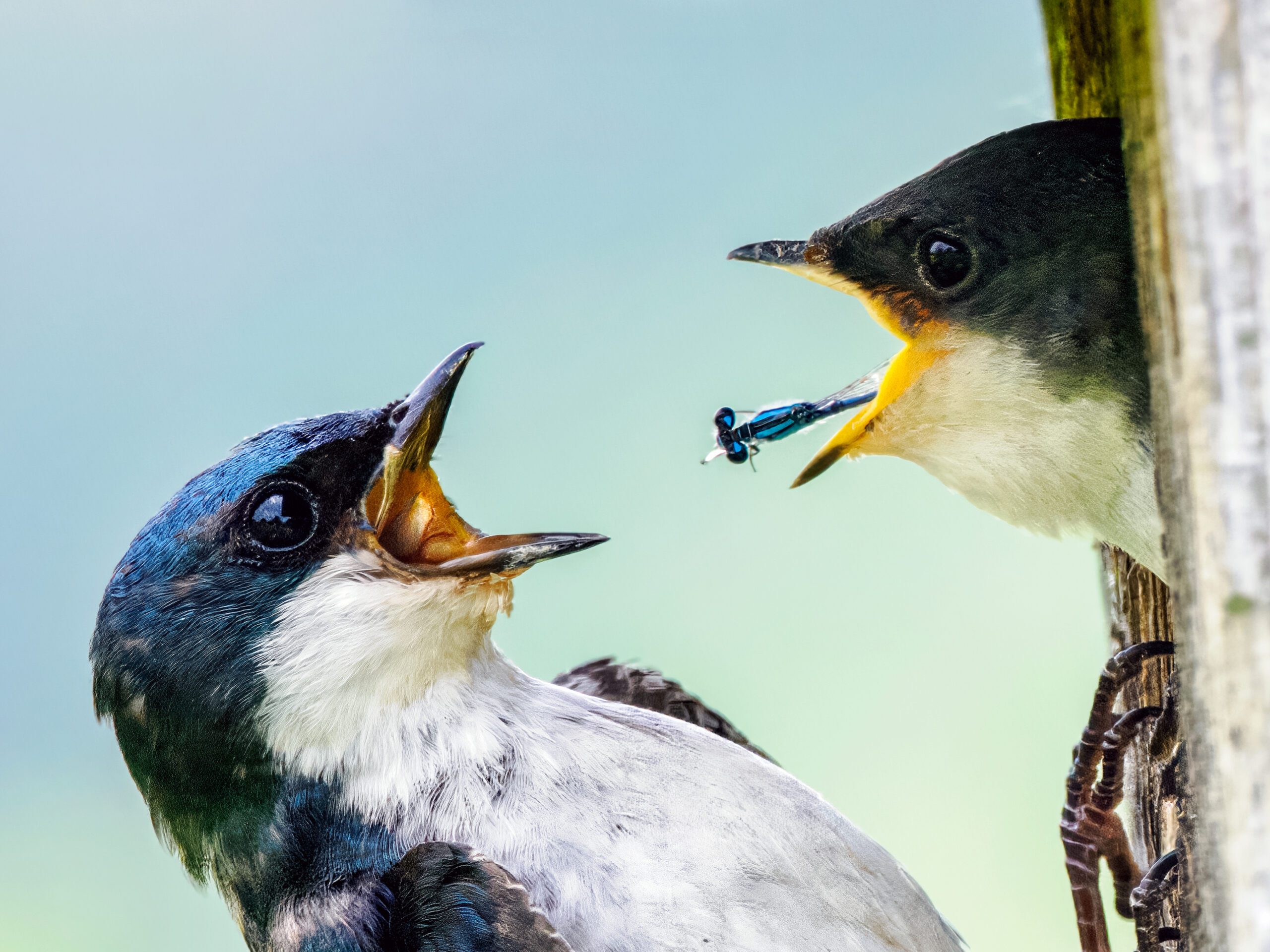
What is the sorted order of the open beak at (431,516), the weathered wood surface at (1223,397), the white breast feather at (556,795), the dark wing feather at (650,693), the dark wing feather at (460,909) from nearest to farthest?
the weathered wood surface at (1223,397) < the dark wing feather at (460,909) < the white breast feather at (556,795) < the open beak at (431,516) < the dark wing feather at (650,693)

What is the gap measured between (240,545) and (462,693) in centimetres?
29

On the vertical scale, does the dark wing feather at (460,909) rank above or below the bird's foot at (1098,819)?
above

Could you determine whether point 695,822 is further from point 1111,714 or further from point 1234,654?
point 1234,654

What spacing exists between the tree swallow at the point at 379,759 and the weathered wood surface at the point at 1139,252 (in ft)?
1.21

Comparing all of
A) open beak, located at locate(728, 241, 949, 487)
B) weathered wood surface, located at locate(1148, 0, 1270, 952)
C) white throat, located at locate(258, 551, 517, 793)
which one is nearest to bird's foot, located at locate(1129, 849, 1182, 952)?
weathered wood surface, located at locate(1148, 0, 1270, 952)

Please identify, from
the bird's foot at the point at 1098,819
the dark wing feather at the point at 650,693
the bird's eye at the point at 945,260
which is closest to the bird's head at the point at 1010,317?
the bird's eye at the point at 945,260

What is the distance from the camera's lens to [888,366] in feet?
4.82

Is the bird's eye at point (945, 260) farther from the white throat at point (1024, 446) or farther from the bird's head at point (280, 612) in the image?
the bird's head at point (280, 612)

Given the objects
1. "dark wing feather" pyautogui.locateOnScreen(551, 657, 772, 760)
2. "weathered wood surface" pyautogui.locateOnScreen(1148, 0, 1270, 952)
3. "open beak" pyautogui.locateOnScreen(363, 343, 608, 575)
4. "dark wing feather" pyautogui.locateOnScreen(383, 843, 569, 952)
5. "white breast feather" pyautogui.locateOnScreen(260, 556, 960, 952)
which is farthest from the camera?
"dark wing feather" pyautogui.locateOnScreen(551, 657, 772, 760)

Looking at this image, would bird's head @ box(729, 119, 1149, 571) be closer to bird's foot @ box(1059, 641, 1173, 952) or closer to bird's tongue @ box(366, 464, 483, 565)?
bird's foot @ box(1059, 641, 1173, 952)

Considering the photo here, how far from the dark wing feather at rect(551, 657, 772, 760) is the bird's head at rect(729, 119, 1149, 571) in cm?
51

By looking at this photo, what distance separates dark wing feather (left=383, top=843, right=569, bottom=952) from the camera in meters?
1.12

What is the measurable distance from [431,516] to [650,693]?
1.65ft

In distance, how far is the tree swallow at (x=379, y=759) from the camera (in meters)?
1.24
